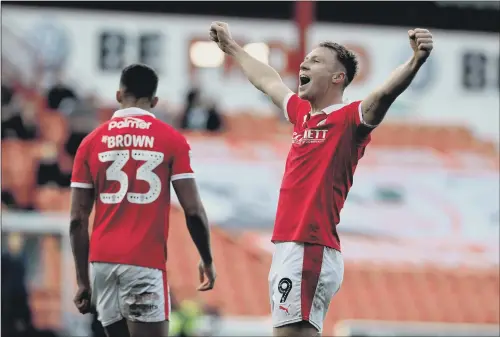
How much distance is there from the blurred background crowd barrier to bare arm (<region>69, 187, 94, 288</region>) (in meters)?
4.59

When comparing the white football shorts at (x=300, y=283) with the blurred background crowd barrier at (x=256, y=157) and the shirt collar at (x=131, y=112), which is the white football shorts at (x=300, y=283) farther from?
the blurred background crowd barrier at (x=256, y=157)

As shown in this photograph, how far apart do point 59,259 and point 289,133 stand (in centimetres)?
595

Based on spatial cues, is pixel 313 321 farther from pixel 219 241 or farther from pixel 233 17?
pixel 233 17

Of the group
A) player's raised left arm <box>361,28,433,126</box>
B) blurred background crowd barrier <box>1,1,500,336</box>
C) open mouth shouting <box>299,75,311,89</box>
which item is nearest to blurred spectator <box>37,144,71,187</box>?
blurred background crowd barrier <box>1,1,500,336</box>

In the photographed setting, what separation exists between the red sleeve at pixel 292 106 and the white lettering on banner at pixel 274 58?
18.1m

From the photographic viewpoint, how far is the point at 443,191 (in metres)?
17.5

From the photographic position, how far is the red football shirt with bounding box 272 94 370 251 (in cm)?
505

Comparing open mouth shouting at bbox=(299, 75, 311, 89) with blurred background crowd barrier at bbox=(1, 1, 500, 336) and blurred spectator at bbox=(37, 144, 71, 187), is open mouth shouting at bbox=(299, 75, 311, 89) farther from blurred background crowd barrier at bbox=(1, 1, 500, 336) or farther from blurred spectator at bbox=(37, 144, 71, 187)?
blurred spectator at bbox=(37, 144, 71, 187)

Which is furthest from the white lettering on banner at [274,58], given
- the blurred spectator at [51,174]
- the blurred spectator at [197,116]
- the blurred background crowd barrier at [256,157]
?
the blurred spectator at [51,174]

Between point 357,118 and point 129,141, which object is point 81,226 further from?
point 357,118

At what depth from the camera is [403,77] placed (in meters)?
4.80

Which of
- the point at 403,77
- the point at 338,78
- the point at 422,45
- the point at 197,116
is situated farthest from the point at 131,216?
the point at 197,116

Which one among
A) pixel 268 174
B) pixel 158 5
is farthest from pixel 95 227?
pixel 158 5

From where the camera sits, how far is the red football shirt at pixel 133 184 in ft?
18.0
